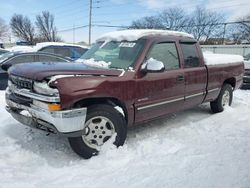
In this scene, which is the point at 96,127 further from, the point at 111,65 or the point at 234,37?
the point at 234,37

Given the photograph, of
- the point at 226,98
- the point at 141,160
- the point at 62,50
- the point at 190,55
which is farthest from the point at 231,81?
the point at 62,50

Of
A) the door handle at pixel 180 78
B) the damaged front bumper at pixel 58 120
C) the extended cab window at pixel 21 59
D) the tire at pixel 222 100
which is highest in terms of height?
the door handle at pixel 180 78

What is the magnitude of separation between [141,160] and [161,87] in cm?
138

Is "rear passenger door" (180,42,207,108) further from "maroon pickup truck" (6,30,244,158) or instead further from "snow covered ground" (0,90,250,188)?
"snow covered ground" (0,90,250,188)

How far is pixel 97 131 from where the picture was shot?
417 cm

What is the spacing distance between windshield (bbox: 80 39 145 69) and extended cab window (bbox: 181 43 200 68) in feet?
3.77

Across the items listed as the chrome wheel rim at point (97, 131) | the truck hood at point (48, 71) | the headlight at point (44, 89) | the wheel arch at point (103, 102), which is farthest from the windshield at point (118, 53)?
the headlight at point (44, 89)

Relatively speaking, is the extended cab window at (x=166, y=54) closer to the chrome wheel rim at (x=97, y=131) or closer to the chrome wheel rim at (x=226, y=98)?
the chrome wheel rim at (x=97, y=131)

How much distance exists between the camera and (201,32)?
5481cm

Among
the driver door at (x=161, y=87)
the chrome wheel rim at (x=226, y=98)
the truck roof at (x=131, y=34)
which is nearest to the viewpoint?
the driver door at (x=161, y=87)

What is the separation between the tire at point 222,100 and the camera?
22.8 feet

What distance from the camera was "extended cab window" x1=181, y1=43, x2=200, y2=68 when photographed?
18.4 feet

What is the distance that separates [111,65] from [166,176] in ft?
6.45

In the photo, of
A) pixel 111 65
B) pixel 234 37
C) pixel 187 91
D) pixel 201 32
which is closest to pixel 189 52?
pixel 187 91
